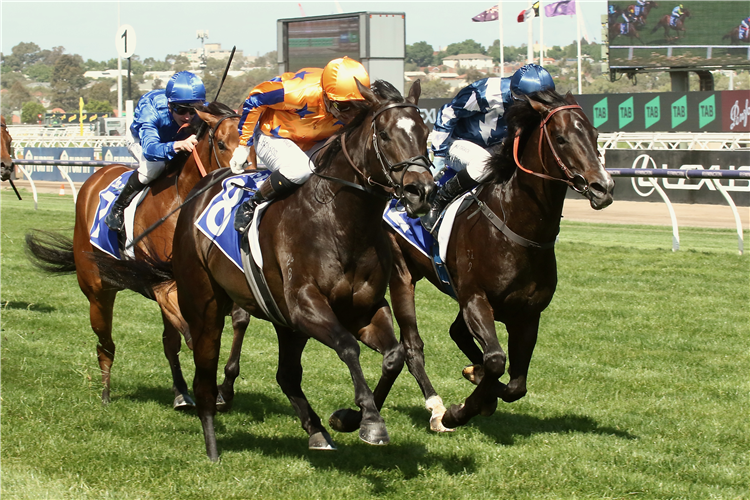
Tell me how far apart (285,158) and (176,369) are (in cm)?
189

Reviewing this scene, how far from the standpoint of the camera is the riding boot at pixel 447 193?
4984 millimetres

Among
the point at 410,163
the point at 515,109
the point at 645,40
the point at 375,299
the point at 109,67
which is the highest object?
the point at 109,67

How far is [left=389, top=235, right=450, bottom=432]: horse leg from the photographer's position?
481 centimetres

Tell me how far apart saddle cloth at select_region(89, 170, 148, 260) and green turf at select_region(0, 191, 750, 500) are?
918 mm

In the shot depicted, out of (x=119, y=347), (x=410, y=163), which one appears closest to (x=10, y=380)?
(x=119, y=347)

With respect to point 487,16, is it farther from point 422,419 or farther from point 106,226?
point 422,419

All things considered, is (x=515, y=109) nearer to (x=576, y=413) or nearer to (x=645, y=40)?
(x=576, y=413)

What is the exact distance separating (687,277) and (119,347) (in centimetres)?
605

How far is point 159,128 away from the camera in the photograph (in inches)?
219

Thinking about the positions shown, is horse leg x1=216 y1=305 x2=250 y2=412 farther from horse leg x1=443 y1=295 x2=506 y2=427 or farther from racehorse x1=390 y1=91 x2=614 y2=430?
horse leg x1=443 y1=295 x2=506 y2=427

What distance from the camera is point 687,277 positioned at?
9250 mm

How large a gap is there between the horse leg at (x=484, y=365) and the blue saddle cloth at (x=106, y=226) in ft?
8.29

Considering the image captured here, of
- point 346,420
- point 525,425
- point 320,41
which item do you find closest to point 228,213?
point 346,420

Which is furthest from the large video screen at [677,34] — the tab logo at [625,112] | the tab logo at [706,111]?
the tab logo at [706,111]
